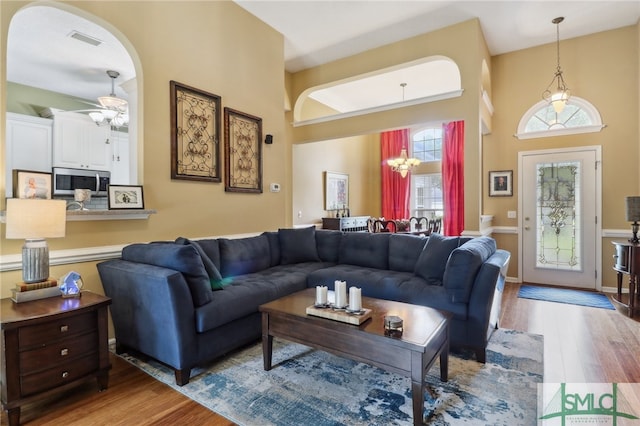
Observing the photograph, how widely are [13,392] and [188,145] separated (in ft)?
7.94

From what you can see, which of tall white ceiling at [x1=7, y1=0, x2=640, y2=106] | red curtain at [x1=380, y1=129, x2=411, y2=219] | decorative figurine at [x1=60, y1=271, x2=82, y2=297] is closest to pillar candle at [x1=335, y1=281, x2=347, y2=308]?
decorative figurine at [x1=60, y1=271, x2=82, y2=297]

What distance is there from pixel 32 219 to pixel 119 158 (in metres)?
4.00

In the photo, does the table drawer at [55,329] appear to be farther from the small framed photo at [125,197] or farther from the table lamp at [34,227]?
the small framed photo at [125,197]

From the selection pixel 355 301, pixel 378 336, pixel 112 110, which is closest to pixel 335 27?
pixel 112 110

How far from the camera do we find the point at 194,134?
11.5 ft

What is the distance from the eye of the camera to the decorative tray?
1984 millimetres

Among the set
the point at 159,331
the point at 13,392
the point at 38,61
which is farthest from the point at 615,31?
the point at 38,61

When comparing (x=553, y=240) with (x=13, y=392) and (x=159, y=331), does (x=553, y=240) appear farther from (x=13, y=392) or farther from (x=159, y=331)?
(x=13, y=392)

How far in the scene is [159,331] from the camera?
223 centimetres

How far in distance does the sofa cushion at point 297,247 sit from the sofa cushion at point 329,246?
0.22 ft

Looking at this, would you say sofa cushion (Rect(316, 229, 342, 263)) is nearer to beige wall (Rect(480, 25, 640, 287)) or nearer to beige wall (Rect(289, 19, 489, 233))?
beige wall (Rect(289, 19, 489, 233))

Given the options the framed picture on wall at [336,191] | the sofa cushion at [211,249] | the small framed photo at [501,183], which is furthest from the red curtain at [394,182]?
the sofa cushion at [211,249]

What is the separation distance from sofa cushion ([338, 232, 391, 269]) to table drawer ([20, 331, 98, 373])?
259 cm

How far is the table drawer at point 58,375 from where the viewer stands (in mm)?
1807
